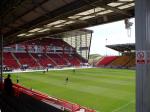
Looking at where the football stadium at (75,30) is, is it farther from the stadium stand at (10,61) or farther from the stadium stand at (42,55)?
the stadium stand at (42,55)

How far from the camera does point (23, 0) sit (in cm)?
822

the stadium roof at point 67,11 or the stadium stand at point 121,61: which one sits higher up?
the stadium roof at point 67,11

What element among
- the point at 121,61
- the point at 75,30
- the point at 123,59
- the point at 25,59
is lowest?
the point at 121,61

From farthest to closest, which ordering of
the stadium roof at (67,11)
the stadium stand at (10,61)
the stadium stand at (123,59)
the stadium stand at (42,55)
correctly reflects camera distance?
the stadium stand at (123,59)
the stadium stand at (42,55)
the stadium stand at (10,61)
the stadium roof at (67,11)

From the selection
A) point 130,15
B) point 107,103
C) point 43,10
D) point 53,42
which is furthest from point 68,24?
point 53,42

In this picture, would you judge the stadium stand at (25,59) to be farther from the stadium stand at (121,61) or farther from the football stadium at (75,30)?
the football stadium at (75,30)

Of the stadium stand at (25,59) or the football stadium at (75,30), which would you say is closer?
the football stadium at (75,30)

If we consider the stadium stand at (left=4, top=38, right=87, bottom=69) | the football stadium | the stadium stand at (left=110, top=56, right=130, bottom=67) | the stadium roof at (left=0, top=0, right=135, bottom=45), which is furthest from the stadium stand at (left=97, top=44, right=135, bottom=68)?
the stadium roof at (left=0, top=0, right=135, bottom=45)

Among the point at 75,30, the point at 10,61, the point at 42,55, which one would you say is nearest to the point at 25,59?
the point at 10,61

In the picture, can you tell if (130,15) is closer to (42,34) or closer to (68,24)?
(68,24)

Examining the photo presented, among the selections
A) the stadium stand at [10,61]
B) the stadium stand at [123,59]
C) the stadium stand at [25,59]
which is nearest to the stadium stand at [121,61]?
the stadium stand at [123,59]

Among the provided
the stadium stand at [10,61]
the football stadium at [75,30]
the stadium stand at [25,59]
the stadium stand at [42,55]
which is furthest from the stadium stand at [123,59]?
the football stadium at [75,30]

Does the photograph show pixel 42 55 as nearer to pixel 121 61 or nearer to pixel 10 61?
pixel 10 61

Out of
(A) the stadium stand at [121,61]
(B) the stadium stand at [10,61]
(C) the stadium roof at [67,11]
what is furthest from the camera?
(A) the stadium stand at [121,61]
